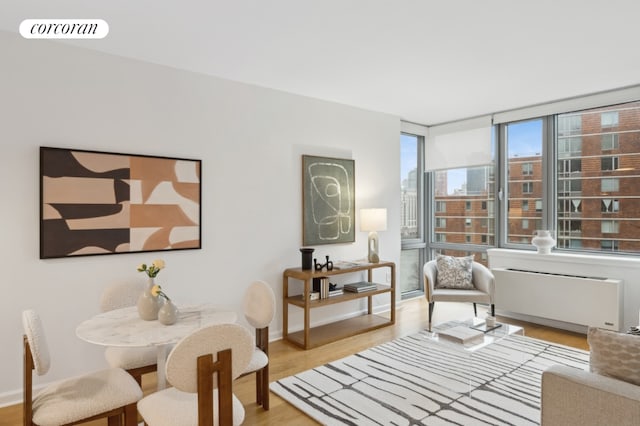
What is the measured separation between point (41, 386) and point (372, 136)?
4.12m

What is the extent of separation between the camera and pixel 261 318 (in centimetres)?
269

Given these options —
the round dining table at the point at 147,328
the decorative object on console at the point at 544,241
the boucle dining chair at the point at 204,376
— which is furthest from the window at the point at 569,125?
the boucle dining chair at the point at 204,376

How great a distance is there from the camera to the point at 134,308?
2588 mm

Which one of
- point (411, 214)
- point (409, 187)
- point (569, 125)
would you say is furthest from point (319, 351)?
point (569, 125)

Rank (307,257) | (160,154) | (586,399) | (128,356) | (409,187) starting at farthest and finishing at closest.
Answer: (409,187) → (307,257) → (160,154) → (128,356) → (586,399)

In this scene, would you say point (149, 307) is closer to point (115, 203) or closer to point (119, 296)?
point (119, 296)

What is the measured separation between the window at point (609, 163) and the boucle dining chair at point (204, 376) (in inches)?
175

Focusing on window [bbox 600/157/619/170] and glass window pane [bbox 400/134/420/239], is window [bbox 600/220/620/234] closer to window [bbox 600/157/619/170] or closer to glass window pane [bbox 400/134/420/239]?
window [bbox 600/157/619/170]

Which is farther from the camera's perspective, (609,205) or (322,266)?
(609,205)

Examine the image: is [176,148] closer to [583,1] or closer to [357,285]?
[357,285]

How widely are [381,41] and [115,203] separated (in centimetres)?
239

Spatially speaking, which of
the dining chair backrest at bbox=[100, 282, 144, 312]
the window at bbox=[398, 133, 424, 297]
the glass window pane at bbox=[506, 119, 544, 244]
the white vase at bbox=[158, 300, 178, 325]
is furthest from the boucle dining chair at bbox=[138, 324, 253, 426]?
the glass window pane at bbox=[506, 119, 544, 244]

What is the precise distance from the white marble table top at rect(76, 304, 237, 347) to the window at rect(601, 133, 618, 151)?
4403 mm

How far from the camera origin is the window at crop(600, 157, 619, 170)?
4297 millimetres
